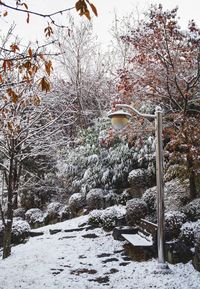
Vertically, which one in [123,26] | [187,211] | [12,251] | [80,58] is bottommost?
[12,251]

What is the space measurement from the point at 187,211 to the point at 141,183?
4.14m

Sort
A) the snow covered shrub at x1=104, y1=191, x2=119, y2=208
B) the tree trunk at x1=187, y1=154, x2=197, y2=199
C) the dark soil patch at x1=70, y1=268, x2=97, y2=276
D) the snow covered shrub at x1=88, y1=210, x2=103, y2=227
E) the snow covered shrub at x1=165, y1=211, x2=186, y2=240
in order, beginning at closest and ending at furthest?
the dark soil patch at x1=70, y1=268, x2=97, y2=276
the snow covered shrub at x1=165, y1=211, x2=186, y2=240
the tree trunk at x1=187, y1=154, x2=197, y2=199
the snow covered shrub at x1=88, y1=210, x2=103, y2=227
the snow covered shrub at x1=104, y1=191, x2=119, y2=208

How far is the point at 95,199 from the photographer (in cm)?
1215

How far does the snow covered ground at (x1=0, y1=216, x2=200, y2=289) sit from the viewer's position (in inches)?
222

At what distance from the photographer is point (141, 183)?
37.1ft

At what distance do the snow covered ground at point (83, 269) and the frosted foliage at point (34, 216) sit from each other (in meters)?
4.65

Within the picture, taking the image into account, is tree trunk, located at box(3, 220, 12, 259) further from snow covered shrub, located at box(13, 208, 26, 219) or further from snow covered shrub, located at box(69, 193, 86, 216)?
snow covered shrub, located at box(13, 208, 26, 219)

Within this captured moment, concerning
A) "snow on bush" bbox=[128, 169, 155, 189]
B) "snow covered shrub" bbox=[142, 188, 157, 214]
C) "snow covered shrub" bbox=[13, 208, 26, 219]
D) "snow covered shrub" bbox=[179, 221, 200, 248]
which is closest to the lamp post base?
"snow covered shrub" bbox=[179, 221, 200, 248]

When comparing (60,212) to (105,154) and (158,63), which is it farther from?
(158,63)

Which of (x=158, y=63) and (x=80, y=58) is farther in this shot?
(x=80, y=58)

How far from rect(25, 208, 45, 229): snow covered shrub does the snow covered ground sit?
15.0 feet

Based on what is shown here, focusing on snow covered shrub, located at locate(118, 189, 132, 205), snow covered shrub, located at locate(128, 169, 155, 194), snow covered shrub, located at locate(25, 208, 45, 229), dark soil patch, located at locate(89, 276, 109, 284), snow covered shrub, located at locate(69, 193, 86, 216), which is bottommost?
snow covered shrub, located at locate(25, 208, 45, 229)

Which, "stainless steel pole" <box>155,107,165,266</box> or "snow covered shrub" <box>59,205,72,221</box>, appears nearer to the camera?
"stainless steel pole" <box>155,107,165,266</box>

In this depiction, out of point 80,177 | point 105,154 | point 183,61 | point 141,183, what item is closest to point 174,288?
point 183,61
